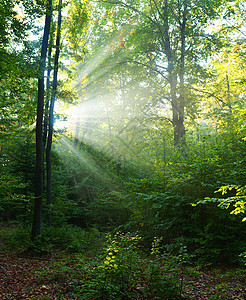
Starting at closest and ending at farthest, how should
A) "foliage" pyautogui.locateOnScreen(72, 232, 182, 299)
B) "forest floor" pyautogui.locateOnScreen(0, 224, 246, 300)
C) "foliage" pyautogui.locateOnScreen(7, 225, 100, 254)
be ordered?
"foliage" pyautogui.locateOnScreen(72, 232, 182, 299) < "forest floor" pyautogui.locateOnScreen(0, 224, 246, 300) < "foliage" pyautogui.locateOnScreen(7, 225, 100, 254)

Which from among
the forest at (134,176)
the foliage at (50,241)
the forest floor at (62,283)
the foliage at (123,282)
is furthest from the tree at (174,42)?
the foliage at (123,282)

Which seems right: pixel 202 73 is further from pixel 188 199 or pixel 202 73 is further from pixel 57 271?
pixel 57 271

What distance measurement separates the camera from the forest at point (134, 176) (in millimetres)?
4988

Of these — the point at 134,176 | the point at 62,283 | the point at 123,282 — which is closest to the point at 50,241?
the point at 134,176

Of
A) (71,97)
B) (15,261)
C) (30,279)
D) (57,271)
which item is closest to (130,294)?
(57,271)

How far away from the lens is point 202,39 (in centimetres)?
1328

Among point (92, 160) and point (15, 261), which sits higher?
point (92, 160)

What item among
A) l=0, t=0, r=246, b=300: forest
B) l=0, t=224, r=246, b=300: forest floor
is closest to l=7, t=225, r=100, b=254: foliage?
l=0, t=0, r=246, b=300: forest

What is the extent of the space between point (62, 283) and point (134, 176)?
598cm

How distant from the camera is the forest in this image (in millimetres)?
4988

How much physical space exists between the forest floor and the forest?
0.09ft

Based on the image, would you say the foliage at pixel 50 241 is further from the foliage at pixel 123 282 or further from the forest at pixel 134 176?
the foliage at pixel 123 282

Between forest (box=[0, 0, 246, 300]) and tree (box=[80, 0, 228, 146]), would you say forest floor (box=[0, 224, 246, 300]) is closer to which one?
forest (box=[0, 0, 246, 300])

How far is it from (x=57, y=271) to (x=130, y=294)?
244cm
